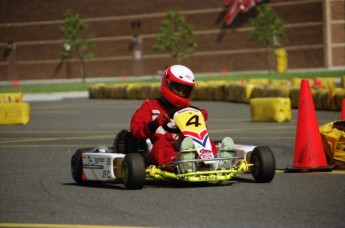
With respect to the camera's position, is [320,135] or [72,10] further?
[72,10]

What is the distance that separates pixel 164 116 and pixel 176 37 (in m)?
61.2

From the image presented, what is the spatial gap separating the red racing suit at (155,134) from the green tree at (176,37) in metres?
59.3

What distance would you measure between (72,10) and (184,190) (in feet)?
225

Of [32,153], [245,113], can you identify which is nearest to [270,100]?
[245,113]

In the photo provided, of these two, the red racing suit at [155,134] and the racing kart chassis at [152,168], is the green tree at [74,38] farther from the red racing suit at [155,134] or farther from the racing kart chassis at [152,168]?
the red racing suit at [155,134]

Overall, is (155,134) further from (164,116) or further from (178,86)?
(178,86)

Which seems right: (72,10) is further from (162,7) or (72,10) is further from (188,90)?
(188,90)

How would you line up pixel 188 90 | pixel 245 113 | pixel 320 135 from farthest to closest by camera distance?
pixel 245 113 < pixel 320 135 < pixel 188 90

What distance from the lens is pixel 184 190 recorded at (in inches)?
383

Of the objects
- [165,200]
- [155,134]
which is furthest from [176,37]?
[165,200]

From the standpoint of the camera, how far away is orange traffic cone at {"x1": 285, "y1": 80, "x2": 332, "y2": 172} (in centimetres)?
1117

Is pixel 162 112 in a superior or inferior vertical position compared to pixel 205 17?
inferior

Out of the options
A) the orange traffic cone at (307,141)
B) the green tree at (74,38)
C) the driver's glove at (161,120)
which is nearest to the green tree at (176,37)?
the green tree at (74,38)

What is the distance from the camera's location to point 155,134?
1033 centimetres
